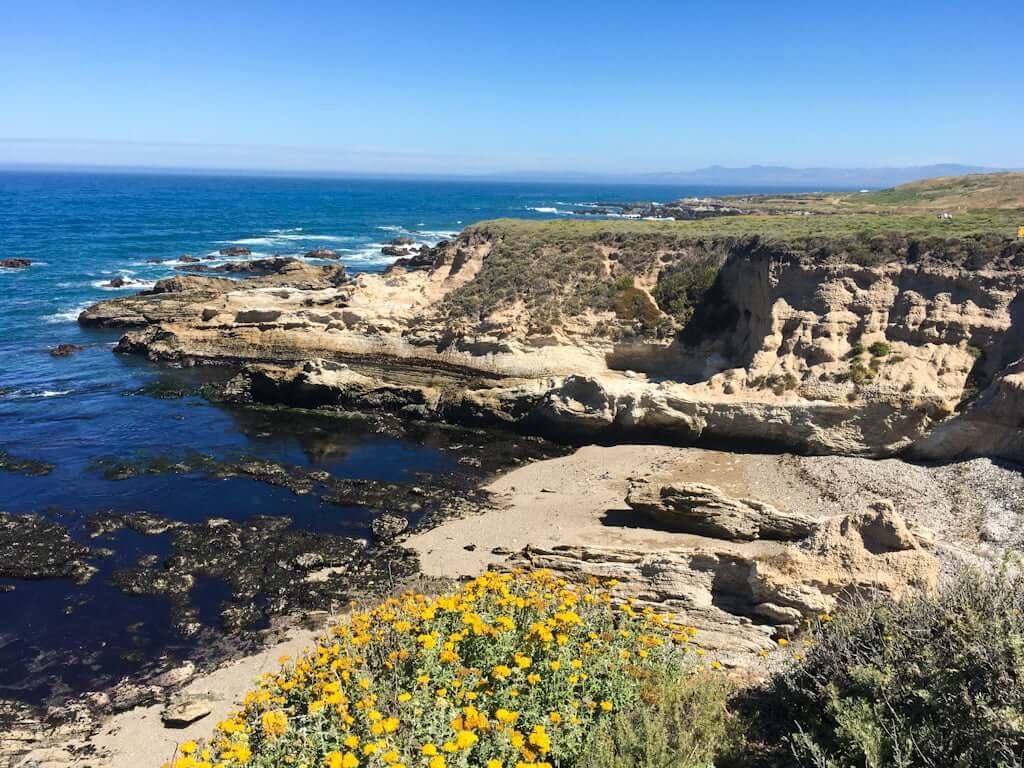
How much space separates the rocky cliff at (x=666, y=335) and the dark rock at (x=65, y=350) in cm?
240

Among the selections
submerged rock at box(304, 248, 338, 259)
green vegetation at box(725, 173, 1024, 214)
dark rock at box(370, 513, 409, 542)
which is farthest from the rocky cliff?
green vegetation at box(725, 173, 1024, 214)

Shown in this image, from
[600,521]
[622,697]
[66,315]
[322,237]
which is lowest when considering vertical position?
[600,521]

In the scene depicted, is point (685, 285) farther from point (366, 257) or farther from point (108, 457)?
point (366, 257)

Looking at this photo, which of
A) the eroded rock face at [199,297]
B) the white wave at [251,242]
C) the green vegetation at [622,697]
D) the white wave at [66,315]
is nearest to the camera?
the green vegetation at [622,697]

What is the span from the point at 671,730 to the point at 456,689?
2045mm

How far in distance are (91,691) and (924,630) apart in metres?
14.1

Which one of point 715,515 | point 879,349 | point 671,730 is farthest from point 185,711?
point 879,349

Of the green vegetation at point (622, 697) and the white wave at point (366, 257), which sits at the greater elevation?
the white wave at point (366, 257)

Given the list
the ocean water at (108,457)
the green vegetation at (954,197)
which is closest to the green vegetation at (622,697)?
the ocean water at (108,457)

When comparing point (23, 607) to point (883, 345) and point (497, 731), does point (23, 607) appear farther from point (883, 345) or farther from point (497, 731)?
point (883, 345)

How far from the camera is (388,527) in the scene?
1889 cm

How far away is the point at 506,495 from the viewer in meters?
21.3

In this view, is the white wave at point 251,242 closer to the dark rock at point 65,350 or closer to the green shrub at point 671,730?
the dark rock at point 65,350

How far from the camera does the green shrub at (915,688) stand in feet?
15.9
